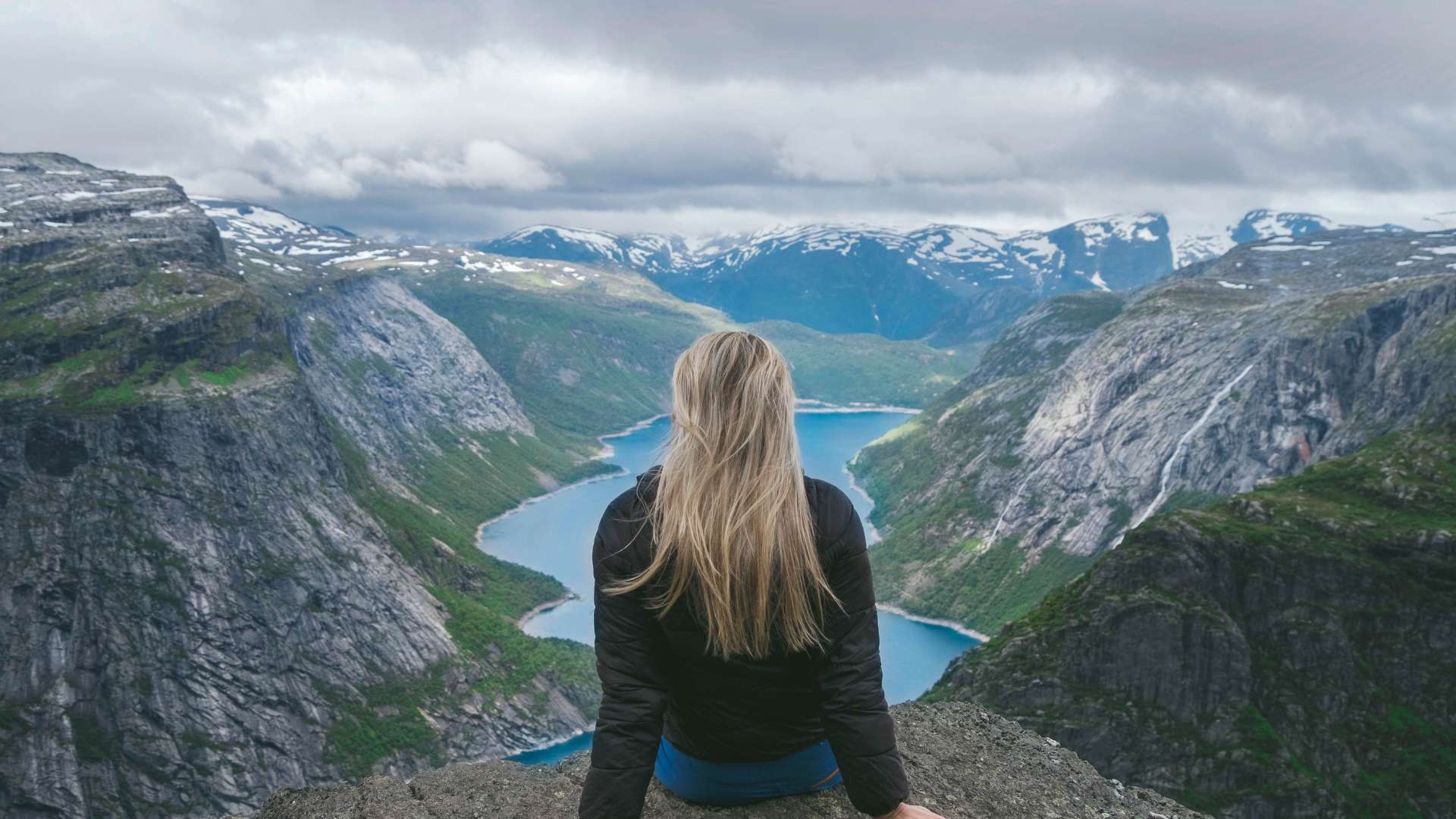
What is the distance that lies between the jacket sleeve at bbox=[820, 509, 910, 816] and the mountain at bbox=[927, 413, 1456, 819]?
244 feet

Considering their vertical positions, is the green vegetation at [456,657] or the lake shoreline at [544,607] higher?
the green vegetation at [456,657]

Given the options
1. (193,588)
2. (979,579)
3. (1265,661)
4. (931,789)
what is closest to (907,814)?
(931,789)

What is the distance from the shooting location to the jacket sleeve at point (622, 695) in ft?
Result: 25.1

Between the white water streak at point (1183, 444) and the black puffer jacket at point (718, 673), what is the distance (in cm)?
16500

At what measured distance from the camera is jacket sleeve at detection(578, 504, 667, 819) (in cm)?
765

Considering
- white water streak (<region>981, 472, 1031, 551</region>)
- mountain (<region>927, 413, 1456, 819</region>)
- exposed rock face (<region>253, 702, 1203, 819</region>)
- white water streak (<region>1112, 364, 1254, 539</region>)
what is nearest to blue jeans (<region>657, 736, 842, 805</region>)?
exposed rock face (<region>253, 702, 1203, 819</region>)

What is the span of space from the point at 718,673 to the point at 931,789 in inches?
382

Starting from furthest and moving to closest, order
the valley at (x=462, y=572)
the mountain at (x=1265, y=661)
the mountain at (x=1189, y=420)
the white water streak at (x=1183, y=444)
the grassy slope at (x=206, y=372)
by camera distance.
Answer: the white water streak at (x=1183, y=444) → the mountain at (x=1189, y=420) → the grassy slope at (x=206, y=372) → the valley at (x=462, y=572) → the mountain at (x=1265, y=661)

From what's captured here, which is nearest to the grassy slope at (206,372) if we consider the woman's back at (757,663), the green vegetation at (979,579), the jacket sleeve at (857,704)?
the green vegetation at (979,579)

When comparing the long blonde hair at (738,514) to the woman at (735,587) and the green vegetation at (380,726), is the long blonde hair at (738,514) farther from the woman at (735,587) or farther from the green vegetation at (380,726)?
the green vegetation at (380,726)

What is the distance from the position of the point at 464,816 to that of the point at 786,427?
11375 mm

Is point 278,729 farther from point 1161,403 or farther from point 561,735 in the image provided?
point 1161,403

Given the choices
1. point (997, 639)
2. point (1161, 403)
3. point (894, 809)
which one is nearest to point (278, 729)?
point (997, 639)

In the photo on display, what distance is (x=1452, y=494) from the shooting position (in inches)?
3425
